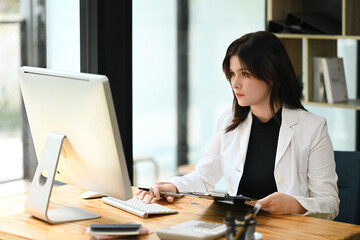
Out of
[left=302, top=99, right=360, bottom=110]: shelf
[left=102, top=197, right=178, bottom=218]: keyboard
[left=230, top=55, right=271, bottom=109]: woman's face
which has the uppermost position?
[left=230, top=55, right=271, bottom=109]: woman's face

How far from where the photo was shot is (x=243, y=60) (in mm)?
2391

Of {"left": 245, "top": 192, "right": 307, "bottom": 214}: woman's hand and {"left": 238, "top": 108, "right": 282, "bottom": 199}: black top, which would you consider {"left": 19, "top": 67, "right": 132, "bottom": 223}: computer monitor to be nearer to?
{"left": 245, "top": 192, "right": 307, "bottom": 214}: woman's hand

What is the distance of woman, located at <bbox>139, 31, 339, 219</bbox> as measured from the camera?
2.36 metres

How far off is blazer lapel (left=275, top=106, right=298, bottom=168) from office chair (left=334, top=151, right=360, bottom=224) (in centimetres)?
33

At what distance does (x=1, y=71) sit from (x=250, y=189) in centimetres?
114

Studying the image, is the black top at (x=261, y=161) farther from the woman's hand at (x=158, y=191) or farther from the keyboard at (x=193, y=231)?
the keyboard at (x=193, y=231)

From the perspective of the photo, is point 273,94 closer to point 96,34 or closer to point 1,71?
point 96,34

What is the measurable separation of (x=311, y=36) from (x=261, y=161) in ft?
3.96

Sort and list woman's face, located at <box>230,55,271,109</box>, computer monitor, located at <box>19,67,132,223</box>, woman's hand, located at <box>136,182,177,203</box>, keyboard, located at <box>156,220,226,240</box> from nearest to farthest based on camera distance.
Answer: keyboard, located at <box>156,220,226,240</box> → computer monitor, located at <box>19,67,132,223</box> → woman's hand, located at <box>136,182,177,203</box> → woman's face, located at <box>230,55,271,109</box>

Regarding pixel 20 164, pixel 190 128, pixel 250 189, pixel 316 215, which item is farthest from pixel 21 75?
pixel 190 128

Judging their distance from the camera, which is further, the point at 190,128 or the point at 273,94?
the point at 190,128

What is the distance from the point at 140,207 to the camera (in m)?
2.17

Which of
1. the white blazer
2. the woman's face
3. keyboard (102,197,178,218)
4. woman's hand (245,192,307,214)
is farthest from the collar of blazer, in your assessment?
keyboard (102,197,178,218)

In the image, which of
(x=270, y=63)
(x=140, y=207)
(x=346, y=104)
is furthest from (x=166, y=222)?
(x=346, y=104)
